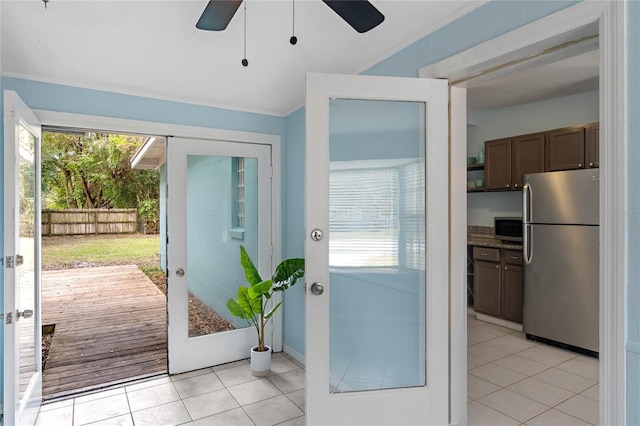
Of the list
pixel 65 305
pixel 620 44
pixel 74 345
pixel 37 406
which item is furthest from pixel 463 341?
pixel 65 305

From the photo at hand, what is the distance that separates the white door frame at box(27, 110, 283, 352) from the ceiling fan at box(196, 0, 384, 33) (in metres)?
1.71

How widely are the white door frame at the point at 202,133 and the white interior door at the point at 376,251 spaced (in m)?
1.64

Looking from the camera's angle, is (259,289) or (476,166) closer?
(259,289)

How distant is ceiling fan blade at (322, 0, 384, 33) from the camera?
59.8 inches

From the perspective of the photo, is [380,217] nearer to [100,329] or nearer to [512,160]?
[512,160]

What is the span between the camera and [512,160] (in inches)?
180

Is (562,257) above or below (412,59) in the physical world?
below

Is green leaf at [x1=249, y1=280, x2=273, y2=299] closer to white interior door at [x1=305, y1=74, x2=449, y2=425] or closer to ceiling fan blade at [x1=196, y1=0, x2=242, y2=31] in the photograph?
white interior door at [x1=305, y1=74, x2=449, y2=425]

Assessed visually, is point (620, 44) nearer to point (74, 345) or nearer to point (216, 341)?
point (216, 341)

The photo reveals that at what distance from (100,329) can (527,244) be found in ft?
17.0

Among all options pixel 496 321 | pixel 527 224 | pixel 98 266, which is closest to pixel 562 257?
pixel 527 224

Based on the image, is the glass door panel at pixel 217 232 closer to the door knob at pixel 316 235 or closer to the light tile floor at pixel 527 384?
the door knob at pixel 316 235

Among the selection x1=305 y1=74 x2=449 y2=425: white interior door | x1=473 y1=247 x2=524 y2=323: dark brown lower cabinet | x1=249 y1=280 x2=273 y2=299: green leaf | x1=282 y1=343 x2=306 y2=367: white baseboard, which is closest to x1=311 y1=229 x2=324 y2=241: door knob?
x1=305 y1=74 x2=449 y2=425: white interior door

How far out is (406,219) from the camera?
227 centimetres
